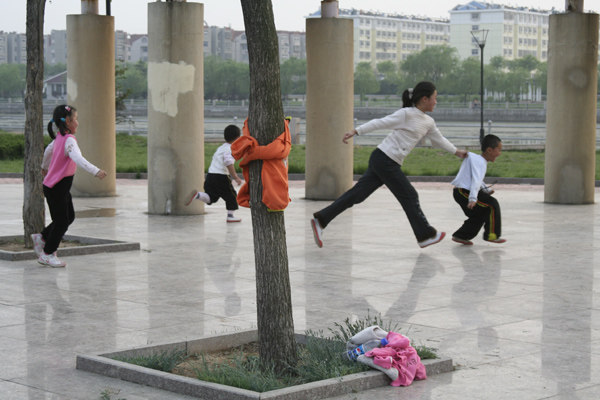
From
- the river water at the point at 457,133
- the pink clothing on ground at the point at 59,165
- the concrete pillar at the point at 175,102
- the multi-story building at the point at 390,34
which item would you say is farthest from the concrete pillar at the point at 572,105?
the multi-story building at the point at 390,34

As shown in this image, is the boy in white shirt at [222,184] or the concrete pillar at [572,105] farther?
the concrete pillar at [572,105]

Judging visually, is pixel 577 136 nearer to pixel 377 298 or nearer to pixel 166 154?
pixel 166 154

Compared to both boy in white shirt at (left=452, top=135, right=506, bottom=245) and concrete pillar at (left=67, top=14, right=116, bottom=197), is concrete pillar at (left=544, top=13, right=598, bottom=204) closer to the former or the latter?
boy in white shirt at (left=452, top=135, right=506, bottom=245)

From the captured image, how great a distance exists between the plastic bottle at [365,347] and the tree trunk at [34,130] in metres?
5.96

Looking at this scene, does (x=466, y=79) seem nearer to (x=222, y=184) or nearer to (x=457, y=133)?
(x=457, y=133)

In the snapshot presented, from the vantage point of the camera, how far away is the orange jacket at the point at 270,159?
17.7ft

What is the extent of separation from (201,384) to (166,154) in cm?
1006

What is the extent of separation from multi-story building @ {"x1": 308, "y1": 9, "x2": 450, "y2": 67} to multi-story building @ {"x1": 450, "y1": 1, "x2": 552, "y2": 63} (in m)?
13.8

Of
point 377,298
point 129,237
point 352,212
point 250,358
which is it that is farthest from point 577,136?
point 250,358

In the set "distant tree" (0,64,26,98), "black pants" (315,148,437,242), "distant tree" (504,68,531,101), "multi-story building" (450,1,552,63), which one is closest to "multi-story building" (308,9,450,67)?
"multi-story building" (450,1,552,63)

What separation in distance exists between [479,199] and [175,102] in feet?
18.0

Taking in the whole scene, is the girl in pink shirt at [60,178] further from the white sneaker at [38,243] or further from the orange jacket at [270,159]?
the orange jacket at [270,159]

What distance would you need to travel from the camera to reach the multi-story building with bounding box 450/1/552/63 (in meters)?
162

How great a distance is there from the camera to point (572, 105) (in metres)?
16.2
